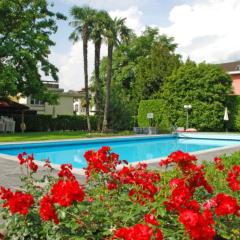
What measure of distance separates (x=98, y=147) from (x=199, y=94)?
13662 millimetres

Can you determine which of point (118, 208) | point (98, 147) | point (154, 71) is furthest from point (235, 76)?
point (118, 208)

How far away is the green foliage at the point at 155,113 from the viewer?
34.6 m

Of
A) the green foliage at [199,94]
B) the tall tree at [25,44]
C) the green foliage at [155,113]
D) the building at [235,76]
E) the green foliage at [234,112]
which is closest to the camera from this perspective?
the tall tree at [25,44]

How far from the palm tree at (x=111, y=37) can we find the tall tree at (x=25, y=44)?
161 inches

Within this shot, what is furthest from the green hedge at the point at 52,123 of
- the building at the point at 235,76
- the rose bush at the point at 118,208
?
the rose bush at the point at 118,208

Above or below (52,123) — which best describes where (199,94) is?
above

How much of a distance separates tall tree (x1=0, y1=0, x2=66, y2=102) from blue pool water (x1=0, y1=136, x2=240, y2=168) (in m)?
6.31

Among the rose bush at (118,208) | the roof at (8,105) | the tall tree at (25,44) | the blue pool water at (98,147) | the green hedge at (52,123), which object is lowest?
the blue pool water at (98,147)

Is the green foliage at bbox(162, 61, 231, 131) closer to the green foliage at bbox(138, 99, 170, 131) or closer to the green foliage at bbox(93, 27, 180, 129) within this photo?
the green foliage at bbox(138, 99, 170, 131)

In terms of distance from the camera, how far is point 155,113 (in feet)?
116

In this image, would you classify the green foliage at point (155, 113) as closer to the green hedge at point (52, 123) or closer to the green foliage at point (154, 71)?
the green foliage at point (154, 71)

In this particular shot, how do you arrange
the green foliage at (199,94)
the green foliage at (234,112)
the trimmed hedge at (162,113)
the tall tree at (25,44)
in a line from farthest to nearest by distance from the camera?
the trimmed hedge at (162,113)
the green foliage at (234,112)
the green foliage at (199,94)
the tall tree at (25,44)

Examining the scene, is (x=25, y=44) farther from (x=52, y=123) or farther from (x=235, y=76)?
(x=235, y=76)

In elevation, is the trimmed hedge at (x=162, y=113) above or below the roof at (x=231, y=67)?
below
